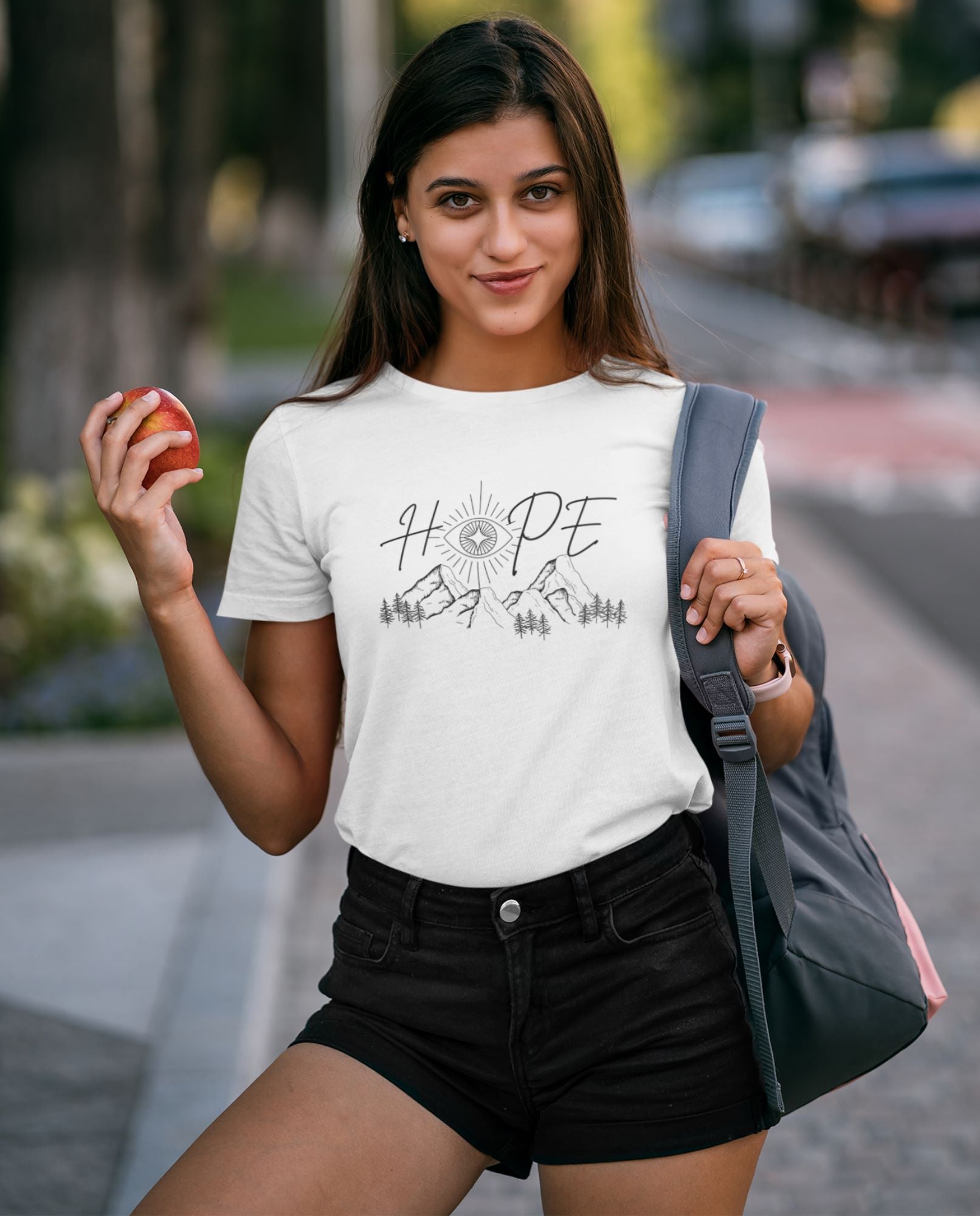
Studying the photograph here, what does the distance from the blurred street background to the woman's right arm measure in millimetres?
562

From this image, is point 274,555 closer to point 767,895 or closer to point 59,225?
point 767,895

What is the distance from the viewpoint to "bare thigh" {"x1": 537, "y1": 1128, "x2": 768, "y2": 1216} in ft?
6.66

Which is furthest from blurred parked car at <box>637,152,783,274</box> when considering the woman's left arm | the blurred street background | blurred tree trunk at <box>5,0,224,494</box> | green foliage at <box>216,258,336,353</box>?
the woman's left arm

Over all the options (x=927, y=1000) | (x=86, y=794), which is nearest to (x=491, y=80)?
(x=927, y=1000)

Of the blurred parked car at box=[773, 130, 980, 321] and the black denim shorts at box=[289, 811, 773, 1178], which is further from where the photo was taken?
the blurred parked car at box=[773, 130, 980, 321]

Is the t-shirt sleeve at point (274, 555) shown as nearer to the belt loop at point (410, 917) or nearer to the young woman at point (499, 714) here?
the young woman at point (499, 714)

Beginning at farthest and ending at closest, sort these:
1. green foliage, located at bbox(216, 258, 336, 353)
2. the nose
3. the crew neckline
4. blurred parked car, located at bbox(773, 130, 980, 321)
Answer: green foliage, located at bbox(216, 258, 336, 353) → blurred parked car, located at bbox(773, 130, 980, 321) → the crew neckline → the nose

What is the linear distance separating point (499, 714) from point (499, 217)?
603 mm

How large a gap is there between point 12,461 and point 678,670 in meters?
7.60

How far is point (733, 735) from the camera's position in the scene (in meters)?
2.09

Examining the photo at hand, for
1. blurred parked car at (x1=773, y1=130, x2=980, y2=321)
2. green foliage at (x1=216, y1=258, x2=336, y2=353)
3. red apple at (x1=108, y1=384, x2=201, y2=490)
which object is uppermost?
red apple at (x1=108, y1=384, x2=201, y2=490)

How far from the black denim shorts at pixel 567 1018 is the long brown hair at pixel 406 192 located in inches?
26.4

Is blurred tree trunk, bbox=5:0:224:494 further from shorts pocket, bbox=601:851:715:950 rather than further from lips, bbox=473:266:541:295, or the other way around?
shorts pocket, bbox=601:851:715:950

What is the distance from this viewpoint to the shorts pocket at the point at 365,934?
83.7 inches
